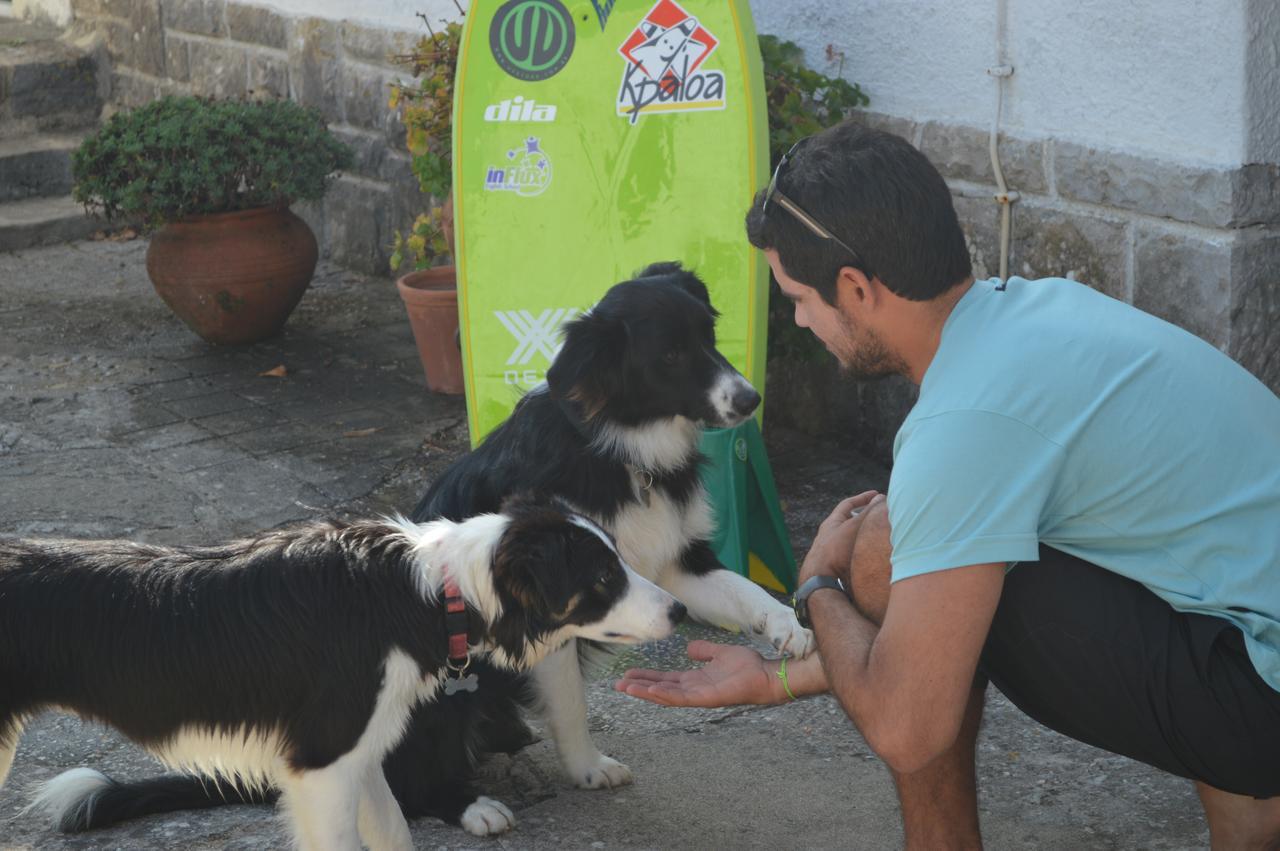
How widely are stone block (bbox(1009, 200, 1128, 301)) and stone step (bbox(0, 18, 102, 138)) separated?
658cm

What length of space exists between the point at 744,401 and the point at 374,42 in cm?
422

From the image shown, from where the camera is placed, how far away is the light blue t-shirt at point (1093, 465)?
6.82 ft

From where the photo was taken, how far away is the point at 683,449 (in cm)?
335

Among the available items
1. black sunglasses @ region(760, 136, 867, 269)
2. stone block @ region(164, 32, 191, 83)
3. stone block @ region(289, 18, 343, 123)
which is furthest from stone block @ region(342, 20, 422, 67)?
black sunglasses @ region(760, 136, 867, 269)

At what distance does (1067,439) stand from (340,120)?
580 centimetres

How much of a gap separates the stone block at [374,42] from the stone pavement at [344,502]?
1.12m

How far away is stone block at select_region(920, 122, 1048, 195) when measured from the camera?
14.1ft

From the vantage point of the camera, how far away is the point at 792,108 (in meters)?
4.63

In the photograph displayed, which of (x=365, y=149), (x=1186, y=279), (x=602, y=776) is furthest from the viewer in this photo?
(x=365, y=149)

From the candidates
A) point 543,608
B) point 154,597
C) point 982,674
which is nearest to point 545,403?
point 543,608

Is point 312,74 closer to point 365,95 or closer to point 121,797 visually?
point 365,95

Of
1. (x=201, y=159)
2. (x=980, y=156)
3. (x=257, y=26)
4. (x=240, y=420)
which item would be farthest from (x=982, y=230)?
(x=257, y=26)

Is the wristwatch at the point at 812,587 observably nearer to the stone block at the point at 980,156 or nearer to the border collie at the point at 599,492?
the border collie at the point at 599,492

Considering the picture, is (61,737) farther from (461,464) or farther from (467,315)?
(467,315)
